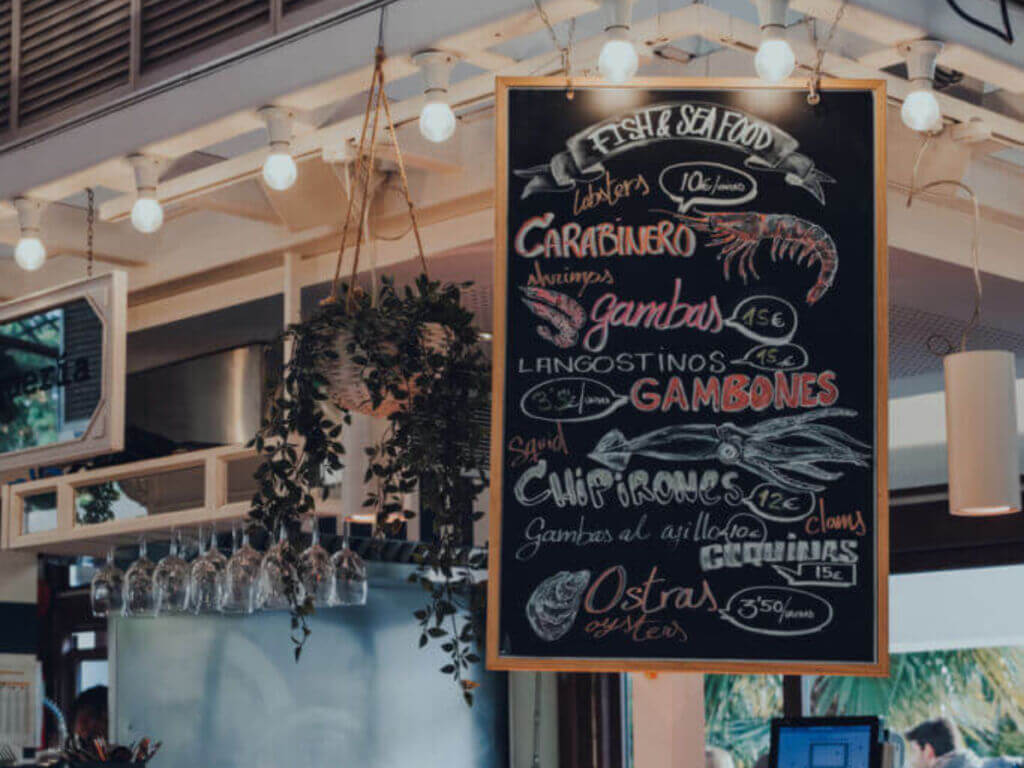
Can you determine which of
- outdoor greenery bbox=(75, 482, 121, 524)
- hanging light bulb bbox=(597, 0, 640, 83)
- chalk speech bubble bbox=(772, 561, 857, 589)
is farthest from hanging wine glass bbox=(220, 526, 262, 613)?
chalk speech bubble bbox=(772, 561, 857, 589)

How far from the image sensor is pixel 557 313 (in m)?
3.47

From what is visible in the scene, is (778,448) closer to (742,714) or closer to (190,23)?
(190,23)

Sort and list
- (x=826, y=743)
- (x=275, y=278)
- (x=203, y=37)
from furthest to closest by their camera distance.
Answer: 1. (x=275, y=278)
2. (x=203, y=37)
3. (x=826, y=743)

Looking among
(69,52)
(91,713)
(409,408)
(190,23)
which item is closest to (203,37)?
(190,23)

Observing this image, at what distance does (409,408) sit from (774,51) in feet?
4.04

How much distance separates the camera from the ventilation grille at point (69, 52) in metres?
5.16

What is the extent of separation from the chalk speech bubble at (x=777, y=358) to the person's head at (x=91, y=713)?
16.7 feet

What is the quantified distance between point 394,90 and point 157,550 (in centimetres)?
283

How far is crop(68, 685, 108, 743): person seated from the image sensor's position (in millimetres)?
7536

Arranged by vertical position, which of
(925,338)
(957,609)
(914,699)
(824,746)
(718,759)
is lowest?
(718,759)

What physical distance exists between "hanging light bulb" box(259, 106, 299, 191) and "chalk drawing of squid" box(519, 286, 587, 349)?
4.37 ft

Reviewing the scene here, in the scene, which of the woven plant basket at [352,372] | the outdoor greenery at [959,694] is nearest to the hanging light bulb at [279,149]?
the woven plant basket at [352,372]

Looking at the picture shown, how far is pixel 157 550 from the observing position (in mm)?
7207

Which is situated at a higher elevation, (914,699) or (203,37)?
(203,37)
